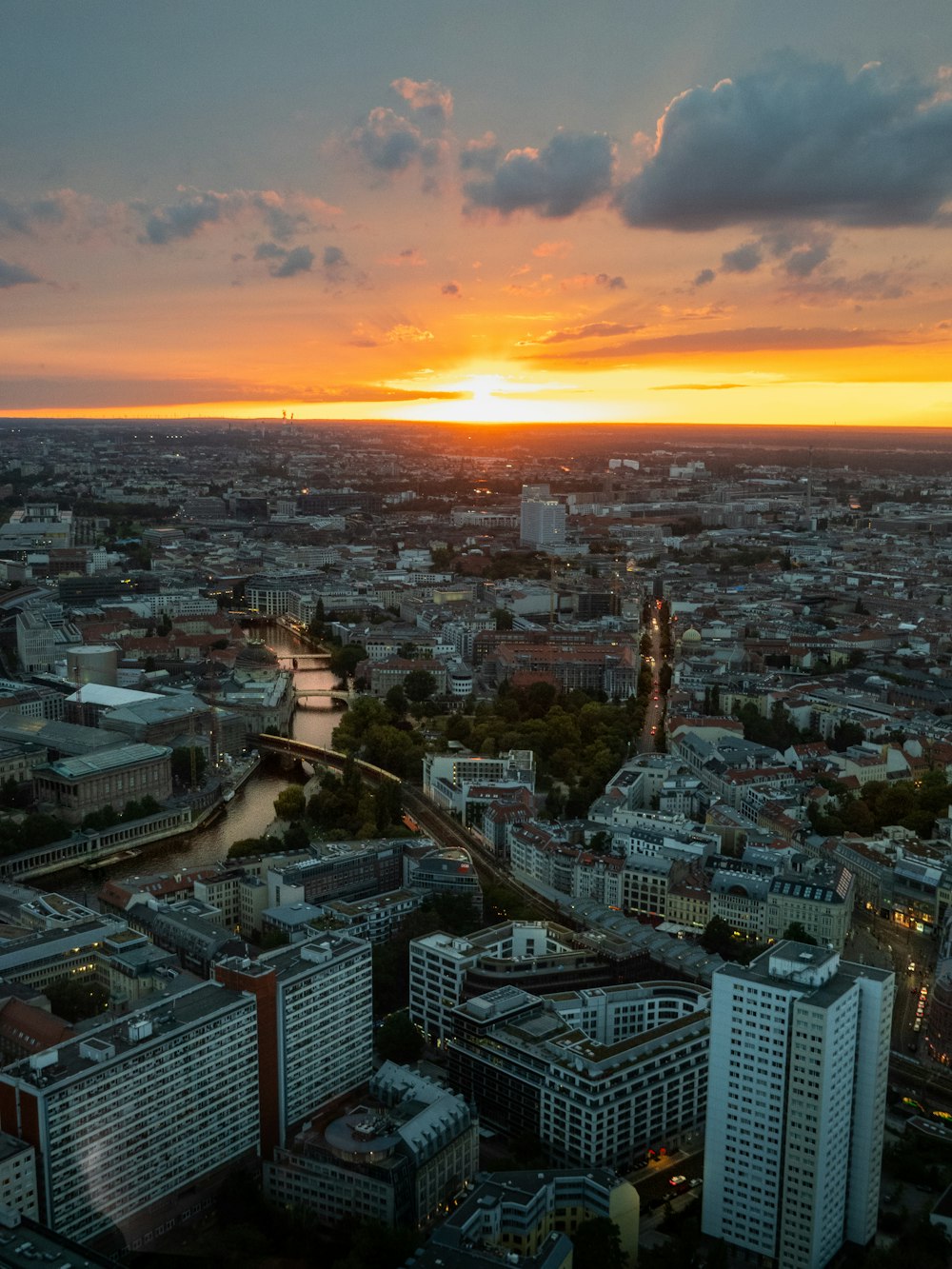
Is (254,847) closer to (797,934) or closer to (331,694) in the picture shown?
(797,934)

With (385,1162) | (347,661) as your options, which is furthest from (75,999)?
(347,661)

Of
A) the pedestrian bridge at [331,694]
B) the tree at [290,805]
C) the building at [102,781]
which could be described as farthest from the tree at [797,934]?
the pedestrian bridge at [331,694]

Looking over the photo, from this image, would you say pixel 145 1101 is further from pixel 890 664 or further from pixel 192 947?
pixel 890 664

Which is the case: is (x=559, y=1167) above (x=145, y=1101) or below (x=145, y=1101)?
below

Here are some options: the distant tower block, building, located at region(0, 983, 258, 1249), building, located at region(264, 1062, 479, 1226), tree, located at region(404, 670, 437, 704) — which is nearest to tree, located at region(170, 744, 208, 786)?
the distant tower block

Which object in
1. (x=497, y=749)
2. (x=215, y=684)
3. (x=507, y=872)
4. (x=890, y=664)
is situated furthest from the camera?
(x=890, y=664)

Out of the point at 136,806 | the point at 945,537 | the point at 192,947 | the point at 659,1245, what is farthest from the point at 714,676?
the point at 945,537
